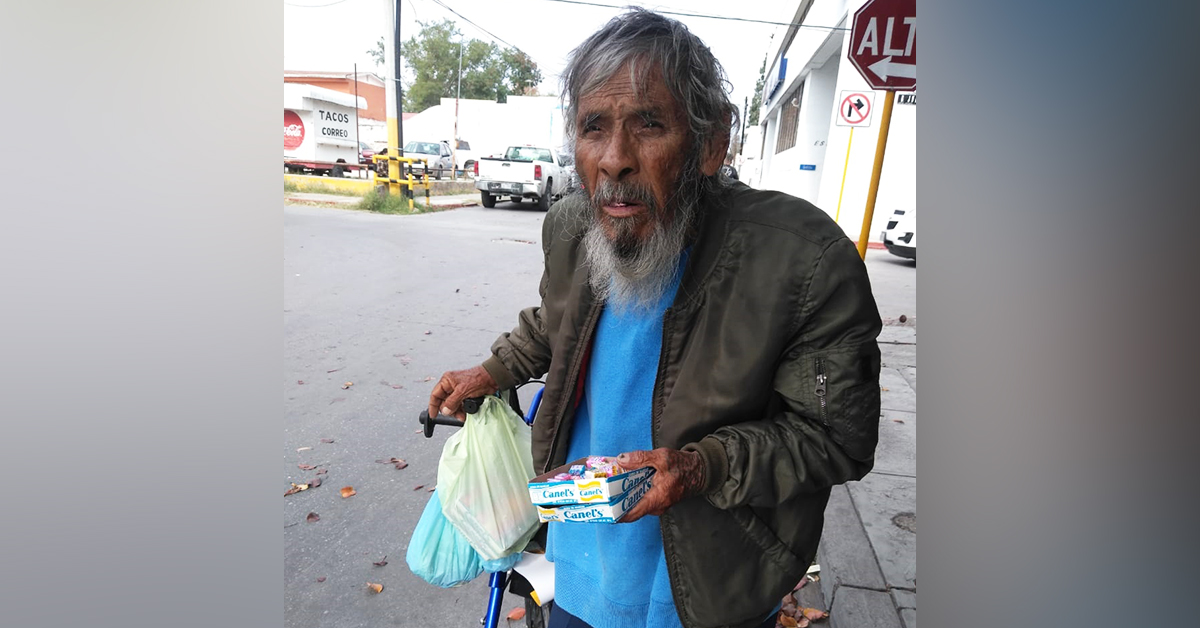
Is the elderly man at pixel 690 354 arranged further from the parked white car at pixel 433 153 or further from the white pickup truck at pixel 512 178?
the parked white car at pixel 433 153

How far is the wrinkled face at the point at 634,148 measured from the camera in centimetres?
138

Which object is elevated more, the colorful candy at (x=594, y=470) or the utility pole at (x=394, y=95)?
the utility pole at (x=394, y=95)

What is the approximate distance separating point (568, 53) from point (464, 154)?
4013 cm

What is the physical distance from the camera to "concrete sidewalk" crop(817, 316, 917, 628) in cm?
291

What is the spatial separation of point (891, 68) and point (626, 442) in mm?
4711

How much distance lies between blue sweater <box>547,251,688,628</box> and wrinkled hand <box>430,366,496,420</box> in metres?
0.39

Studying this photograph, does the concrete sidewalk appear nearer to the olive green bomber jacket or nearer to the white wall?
the olive green bomber jacket

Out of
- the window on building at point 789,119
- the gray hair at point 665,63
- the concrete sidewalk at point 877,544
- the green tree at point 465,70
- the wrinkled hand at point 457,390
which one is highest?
the green tree at point 465,70

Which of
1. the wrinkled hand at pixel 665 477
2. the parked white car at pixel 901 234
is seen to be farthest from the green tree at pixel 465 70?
the wrinkled hand at pixel 665 477

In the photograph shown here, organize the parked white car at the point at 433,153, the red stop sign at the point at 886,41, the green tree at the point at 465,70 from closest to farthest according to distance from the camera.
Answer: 1. the red stop sign at the point at 886,41
2. the parked white car at the point at 433,153
3. the green tree at the point at 465,70


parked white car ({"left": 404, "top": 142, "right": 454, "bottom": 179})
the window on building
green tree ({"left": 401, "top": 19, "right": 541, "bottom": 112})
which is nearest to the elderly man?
the window on building

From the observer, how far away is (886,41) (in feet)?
16.5

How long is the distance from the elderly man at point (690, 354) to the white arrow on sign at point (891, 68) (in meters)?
4.25
